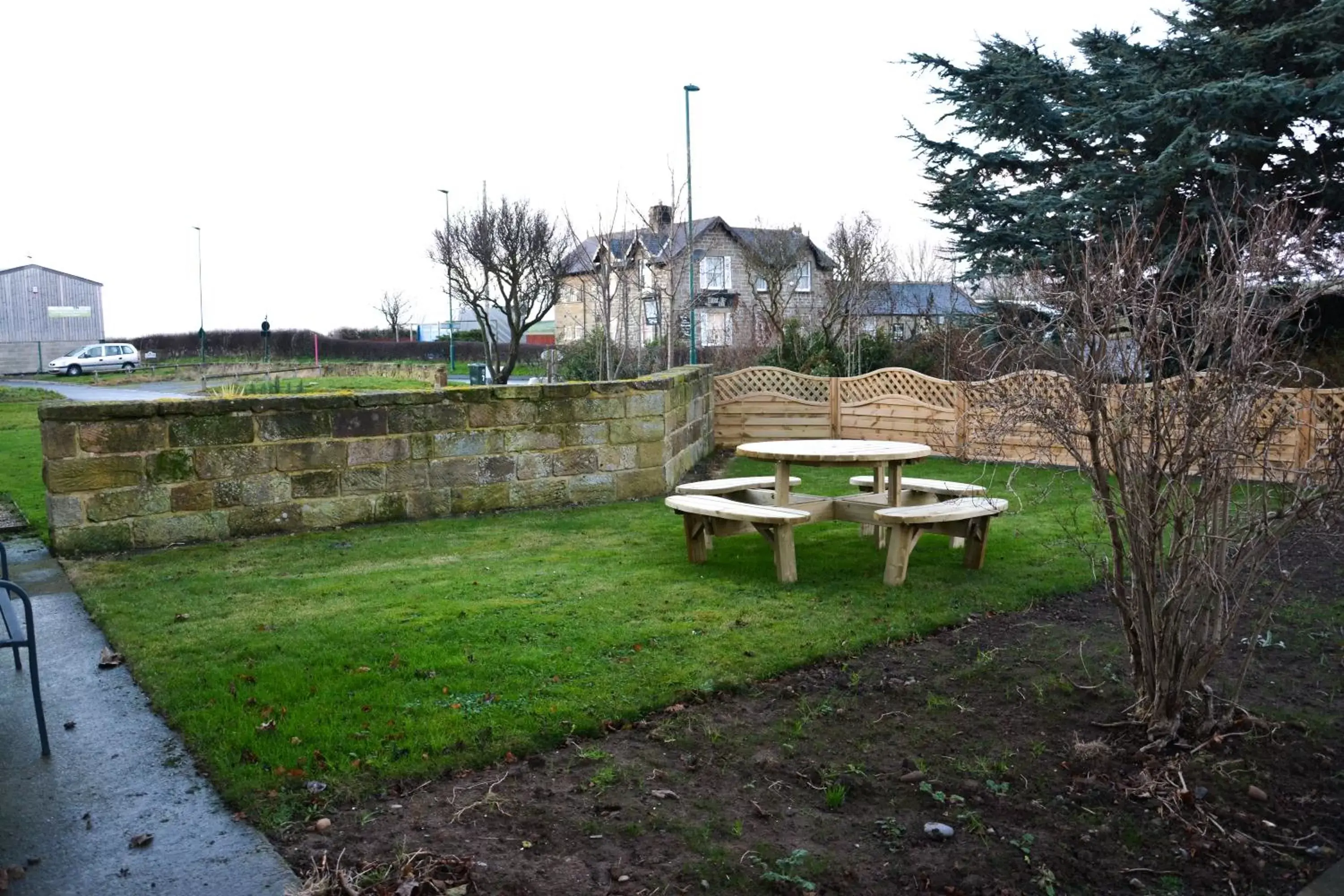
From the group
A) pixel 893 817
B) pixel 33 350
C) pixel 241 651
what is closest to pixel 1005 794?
pixel 893 817

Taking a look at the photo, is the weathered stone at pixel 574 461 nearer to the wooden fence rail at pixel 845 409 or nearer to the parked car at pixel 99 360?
the wooden fence rail at pixel 845 409

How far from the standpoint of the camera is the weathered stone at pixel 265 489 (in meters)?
8.38

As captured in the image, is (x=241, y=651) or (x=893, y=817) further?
(x=241, y=651)

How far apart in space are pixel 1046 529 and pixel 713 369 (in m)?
7.15

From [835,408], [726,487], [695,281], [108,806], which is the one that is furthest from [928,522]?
[695,281]

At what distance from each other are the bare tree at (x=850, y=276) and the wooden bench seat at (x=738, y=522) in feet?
44.1

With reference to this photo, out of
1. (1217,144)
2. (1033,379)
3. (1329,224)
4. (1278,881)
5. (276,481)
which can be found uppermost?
(1217,144)

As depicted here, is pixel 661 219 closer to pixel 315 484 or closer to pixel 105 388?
pixel 315 484

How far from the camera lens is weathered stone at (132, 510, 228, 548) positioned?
796 cm

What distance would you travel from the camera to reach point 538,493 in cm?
981

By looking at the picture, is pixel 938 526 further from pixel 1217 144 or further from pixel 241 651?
pixel 1217 144

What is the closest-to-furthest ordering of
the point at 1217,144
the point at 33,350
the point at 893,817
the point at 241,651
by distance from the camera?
the point at 893,817, the point at 241,651, the point at 1217,144, the point at 33,350

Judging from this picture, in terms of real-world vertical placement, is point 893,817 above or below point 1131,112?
below

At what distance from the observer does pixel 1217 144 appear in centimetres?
1463
